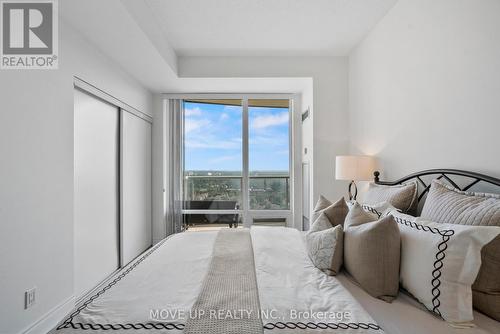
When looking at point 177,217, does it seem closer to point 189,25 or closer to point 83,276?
point 83,276

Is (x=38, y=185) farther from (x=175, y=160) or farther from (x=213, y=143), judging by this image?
(x=213, y=143)

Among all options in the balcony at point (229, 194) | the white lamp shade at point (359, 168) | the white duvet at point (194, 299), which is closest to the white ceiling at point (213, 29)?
the white lamp shade at point (359, 168)

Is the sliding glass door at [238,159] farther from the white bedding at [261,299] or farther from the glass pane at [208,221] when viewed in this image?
the white bedding at [261,299]

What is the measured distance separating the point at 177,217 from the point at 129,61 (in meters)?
2.40

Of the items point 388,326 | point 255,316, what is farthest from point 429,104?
point 255,316

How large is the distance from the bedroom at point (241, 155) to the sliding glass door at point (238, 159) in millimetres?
23

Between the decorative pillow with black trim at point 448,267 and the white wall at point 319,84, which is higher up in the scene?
the white wall at point 319,84

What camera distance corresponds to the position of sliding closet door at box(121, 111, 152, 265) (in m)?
3.35

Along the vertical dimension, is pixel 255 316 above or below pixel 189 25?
below

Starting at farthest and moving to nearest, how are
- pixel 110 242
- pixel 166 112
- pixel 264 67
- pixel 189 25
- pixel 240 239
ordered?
pixel 166 112, pixel 264 67, pixel 110 242, pixel 189 25, pixel 240 239

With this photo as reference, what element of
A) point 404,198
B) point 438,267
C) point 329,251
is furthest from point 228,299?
point 404,198

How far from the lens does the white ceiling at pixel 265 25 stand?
2488mm

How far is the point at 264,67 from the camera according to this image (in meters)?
3.61

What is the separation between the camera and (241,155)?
14.2ft
